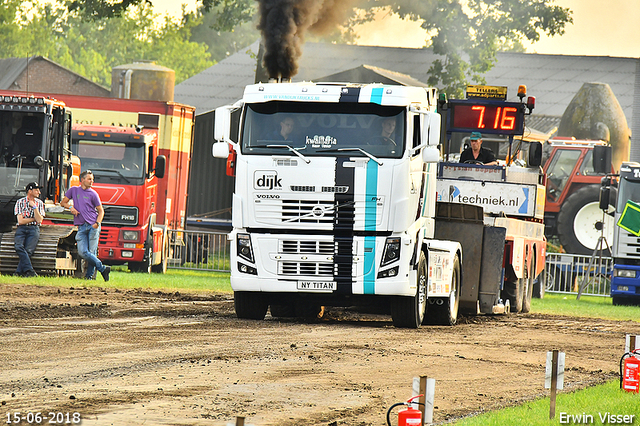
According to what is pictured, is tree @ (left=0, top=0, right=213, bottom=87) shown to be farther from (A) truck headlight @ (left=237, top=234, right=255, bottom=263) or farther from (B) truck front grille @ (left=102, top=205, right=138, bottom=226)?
(A) truck headlight @ (left=237, top=234, right=255, bottom=263)

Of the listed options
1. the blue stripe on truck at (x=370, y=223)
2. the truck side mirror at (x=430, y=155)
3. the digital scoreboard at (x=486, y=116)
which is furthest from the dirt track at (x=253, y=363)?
the digital scoreboard at (x=486, y=116)

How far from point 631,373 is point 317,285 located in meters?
5.24

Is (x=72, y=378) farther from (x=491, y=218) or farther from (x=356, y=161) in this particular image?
(x=491, y=218)

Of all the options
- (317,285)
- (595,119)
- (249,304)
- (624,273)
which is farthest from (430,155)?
(595,119)

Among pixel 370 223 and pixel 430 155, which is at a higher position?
pixel 430 155

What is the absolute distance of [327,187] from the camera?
45.3 ft

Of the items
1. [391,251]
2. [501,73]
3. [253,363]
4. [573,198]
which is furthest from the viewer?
[501,73]

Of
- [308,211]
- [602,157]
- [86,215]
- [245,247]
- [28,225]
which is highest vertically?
[602,157]

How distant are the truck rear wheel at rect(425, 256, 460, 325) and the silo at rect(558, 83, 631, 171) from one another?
30.7 meters

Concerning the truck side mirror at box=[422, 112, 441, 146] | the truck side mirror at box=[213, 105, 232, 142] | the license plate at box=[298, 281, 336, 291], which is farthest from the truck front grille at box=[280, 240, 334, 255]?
the truck side mirror at box=[422, 112, 441, 146]

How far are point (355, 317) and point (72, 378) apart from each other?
8758 mm

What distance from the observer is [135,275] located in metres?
24.7

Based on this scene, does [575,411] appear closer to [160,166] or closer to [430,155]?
[430,155]

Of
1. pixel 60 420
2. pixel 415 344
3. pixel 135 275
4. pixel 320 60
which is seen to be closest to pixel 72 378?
pixel 60 420
